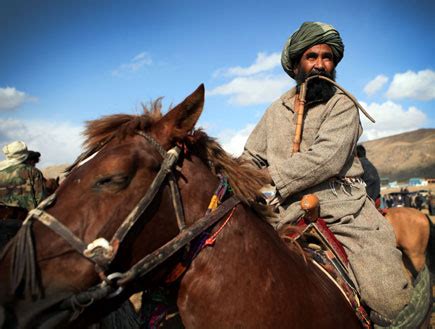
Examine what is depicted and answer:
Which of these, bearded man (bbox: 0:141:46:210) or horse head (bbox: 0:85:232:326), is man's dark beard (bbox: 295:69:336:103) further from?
bearded man (bbox: 0:141:46:210)

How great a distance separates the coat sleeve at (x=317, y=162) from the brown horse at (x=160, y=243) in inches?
10.8

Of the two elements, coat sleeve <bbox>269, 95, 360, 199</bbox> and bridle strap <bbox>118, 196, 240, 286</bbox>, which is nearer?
bridle strap <bbox>118, 196, 240, 286</bbox>

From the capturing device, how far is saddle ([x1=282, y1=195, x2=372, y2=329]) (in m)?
2.38

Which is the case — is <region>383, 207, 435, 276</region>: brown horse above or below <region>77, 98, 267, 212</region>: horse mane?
below

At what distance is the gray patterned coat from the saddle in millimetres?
65

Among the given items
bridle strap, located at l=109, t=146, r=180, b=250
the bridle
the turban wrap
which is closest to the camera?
the bridle

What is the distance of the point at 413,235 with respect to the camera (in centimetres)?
279

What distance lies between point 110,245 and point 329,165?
1530mm

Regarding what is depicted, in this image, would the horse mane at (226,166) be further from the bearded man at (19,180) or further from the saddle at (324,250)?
the bearded man at (19,180)

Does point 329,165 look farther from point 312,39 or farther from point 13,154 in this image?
point 13,154

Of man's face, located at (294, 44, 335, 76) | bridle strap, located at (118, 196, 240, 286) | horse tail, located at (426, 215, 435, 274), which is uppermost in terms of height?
man's face, located at (294, 44, 335, 76)

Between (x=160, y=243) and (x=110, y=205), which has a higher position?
(x=110, y=205)

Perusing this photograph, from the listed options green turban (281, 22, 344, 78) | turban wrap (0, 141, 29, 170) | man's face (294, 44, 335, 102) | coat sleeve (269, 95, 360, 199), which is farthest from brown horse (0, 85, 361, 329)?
turban wrap (0, 141, 29, 170)

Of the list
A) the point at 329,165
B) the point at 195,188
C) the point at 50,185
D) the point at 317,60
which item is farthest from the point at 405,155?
the point at 195,188
